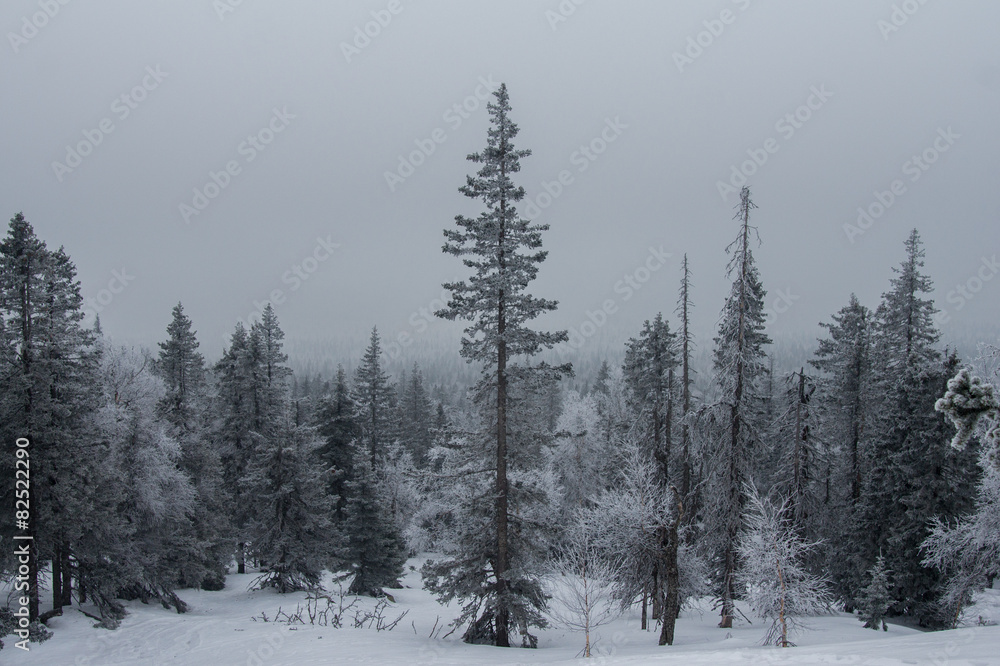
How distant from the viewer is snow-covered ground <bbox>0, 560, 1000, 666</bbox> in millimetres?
11781

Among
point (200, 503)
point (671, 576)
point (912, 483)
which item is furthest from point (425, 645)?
point (912, 483)

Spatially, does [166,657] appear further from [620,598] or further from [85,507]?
[620,598]

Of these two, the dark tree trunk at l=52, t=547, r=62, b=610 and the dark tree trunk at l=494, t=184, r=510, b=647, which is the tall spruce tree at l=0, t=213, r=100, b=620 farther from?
the dark tree trunk at l=494, t=184, r=510, b=647

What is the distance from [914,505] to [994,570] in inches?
116

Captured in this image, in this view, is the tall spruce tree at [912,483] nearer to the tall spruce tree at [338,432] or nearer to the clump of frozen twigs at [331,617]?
the clump of frozen twigs at [331,617]

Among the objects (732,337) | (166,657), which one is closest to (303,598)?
(166,657)

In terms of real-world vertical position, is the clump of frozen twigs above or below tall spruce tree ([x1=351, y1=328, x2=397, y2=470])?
below

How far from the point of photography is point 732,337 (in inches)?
816

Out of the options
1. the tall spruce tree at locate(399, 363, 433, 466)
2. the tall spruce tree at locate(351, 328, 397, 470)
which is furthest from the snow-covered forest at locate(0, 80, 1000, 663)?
the tall spruce tree at locate(399, 363, 433, 466)

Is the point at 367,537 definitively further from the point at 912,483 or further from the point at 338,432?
the point at 912,483

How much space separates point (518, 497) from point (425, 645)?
5.49 meters

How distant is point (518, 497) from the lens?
18.3 m

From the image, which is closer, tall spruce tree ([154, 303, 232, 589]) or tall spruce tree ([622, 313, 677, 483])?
tall spruce tree ([154, 303, 232, 589])

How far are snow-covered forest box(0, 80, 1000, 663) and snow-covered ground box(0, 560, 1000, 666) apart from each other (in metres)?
0.35
